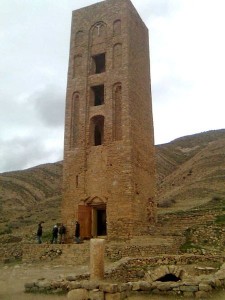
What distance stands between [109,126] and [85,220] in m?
5.21

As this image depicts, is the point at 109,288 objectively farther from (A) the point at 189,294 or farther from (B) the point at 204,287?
(B) the point at 204,287

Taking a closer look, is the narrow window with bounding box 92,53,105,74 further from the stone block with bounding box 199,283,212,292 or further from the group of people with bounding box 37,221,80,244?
the stone block with bounding box 199,283,212,292

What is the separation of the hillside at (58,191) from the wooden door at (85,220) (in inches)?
171

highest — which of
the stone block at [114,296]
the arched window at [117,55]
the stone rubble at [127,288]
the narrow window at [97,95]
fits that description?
the arched window at [117,55]

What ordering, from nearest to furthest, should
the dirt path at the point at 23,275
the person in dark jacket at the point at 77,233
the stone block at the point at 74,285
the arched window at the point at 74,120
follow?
the stone block at the point at 74,285 → the dirt path at the point at 23,275 → the person in dark jacket at the point at 77,233 → the arched window at the point at 74,120

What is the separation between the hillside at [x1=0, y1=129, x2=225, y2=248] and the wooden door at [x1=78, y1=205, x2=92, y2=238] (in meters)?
4.35

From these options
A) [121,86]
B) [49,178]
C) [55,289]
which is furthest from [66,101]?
[49,178]

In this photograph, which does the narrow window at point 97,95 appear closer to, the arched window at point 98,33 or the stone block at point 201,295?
the arched window at point 98,33

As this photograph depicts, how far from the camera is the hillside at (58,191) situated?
27016 mm

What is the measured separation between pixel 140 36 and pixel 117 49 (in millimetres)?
2378

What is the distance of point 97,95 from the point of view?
22047mm

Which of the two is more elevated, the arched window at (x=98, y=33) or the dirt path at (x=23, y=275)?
the arched window at (x=98, y=33)

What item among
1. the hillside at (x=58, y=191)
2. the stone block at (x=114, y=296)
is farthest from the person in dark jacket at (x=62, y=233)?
the stone block at (x=114, y=296)

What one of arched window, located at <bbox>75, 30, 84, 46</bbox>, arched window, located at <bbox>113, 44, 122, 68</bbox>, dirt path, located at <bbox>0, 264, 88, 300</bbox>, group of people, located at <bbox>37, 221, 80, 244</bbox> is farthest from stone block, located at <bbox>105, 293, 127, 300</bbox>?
arched window, located at <bbox>75, 30, 84, 46</bbox>
